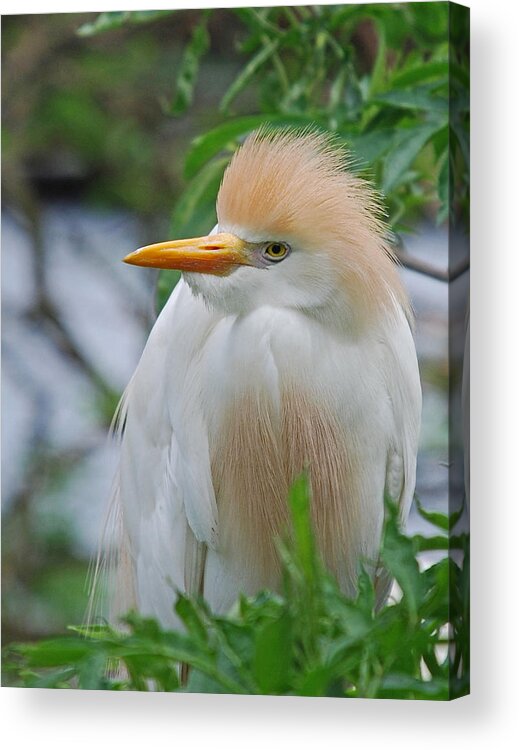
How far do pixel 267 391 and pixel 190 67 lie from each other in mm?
464

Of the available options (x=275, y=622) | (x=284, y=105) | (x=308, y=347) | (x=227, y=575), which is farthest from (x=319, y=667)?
(x=284, y=105)

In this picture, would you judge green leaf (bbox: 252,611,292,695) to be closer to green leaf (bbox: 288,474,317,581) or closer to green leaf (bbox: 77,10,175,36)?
green leaf (bbox: 288,474,317,581)

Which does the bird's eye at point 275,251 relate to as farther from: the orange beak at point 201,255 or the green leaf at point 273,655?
the green leaf at point 273,655

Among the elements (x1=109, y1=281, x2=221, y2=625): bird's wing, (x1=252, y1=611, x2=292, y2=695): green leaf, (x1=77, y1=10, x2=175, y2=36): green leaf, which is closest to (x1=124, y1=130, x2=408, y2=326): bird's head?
(x1=109, y1=281, x2=221, y2=625): bird's wing

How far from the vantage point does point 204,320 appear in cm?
197

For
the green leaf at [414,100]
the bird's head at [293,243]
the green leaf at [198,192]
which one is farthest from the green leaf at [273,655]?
the green leaf at [414,100]

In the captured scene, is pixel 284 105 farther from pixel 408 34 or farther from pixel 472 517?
pixel 472 517

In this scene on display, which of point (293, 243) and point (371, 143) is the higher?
point (371, 143)

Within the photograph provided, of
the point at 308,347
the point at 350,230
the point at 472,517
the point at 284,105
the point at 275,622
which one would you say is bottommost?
the point at 275,622

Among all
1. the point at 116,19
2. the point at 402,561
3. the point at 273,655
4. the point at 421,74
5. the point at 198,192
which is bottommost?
the point at 273,655

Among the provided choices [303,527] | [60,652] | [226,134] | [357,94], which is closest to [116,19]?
[226,134]

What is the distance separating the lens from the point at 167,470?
79.4 inches

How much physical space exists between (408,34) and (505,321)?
40cm

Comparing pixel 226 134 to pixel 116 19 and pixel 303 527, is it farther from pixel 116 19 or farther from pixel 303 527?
pixel 303 527
